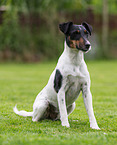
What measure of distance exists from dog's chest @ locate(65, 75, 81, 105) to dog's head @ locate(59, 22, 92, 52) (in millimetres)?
487

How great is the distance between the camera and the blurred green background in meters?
23.7

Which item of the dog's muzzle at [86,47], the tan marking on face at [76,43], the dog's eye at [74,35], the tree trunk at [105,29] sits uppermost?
the dog's eye at [74,35]

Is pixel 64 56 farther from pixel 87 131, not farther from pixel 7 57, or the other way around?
pixel 7 57

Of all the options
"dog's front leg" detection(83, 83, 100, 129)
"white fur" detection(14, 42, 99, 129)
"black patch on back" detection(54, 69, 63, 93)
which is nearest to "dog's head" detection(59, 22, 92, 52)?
"white fur" detection(14, 42, 99, 129)

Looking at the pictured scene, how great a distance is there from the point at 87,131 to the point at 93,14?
2445 centimetres

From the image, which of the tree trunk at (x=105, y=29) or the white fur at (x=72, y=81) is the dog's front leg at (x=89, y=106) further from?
the tree trunk at (x=105, y=29)

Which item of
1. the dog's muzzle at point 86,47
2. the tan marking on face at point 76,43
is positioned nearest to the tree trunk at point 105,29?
the tan marking on face at point 76,43

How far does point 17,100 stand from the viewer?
808 centimetres

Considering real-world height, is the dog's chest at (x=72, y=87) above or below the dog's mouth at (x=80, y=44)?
below

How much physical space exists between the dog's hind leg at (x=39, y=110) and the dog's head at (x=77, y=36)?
113 centimetres

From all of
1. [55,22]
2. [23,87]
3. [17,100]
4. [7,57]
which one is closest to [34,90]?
[23,87]

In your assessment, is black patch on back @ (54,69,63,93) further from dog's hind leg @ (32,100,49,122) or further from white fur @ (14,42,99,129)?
dog's hind leg @ (32,100,49,122)

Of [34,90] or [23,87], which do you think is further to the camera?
[23,87]

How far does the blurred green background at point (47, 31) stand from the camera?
77.7ft
